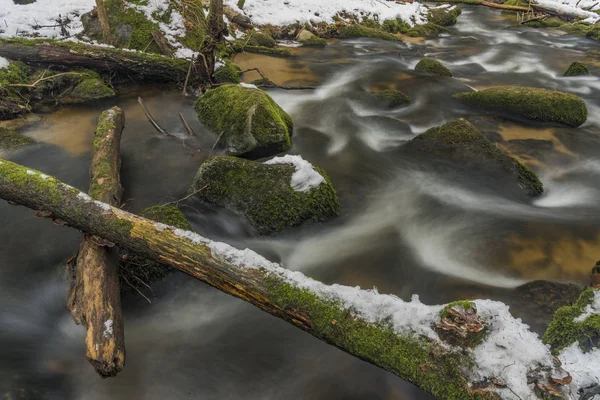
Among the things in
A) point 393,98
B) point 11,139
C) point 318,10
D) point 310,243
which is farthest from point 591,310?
point 318,10

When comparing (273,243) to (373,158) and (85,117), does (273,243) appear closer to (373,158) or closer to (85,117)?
(373,158)

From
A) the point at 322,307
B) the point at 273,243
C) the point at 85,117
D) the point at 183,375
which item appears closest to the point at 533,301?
the point at 322,307

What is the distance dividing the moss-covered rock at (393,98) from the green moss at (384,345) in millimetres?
6713

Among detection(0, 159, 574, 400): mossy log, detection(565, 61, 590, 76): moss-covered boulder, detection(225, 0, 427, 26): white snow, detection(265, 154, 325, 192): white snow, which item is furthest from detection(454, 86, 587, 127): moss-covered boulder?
detection(225, 0, 427, 26): white snow

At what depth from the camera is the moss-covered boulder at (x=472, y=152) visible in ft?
17.8

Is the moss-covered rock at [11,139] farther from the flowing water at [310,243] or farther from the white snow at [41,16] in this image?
the white snow at [41,16]

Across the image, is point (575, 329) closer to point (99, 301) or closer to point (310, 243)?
point (310, 243)

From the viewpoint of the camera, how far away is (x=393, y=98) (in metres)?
8.34

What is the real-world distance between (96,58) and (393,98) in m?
6.41

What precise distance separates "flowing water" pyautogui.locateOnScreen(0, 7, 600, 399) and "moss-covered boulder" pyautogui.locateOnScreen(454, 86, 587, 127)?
25 centimetres

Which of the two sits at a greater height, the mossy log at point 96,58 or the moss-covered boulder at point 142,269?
the mossy log at point 96,58

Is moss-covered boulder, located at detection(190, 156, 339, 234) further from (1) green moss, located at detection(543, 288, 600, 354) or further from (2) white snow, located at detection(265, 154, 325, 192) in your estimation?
(1) green moss, located at detection(543, 288, 600, 354)

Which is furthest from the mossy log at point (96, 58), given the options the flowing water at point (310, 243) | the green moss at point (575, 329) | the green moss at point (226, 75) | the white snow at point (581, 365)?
the white snow at point (581, 365)

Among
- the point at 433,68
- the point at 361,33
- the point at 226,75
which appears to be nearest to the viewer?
the point at 226,75
